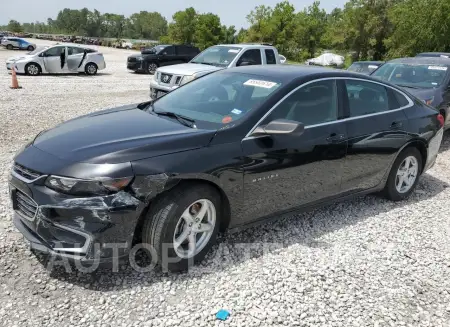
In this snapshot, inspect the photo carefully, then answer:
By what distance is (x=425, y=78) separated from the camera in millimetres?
8273

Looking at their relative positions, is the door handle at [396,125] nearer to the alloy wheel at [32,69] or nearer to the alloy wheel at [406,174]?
the alloy wheel at [406,174]

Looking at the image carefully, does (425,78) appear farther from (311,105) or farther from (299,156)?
(299,156)

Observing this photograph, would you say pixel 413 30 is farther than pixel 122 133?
Yes

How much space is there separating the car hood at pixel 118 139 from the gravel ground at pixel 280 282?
96cm

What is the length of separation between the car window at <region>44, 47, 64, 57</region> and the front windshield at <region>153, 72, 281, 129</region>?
16.1 metres

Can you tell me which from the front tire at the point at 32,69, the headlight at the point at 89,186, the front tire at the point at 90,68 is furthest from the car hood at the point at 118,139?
the front tire at the point at 90,68

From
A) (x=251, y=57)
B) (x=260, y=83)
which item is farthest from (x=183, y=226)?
(x=251, y=57)

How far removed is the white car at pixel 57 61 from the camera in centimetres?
1794

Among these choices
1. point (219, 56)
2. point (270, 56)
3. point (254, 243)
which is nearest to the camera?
point (254, 243)

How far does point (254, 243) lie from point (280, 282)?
2.07 feet

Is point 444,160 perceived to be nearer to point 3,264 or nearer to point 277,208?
point 277,208

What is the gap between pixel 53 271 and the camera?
10.8 ft

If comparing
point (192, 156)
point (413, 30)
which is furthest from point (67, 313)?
point (413, 30)

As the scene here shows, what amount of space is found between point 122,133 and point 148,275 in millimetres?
1164
